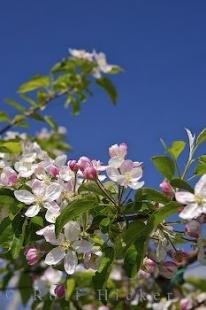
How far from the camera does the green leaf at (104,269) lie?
1233mm

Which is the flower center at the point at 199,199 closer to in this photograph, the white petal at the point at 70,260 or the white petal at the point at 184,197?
the white petal at the point at 184,197

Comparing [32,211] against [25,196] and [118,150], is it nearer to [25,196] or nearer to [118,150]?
[25,196]

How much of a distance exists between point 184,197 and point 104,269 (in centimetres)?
26

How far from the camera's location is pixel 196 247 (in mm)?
1193

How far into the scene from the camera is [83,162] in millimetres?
1354

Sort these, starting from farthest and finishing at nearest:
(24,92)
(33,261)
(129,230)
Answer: (24,92)
(33,261)
(129,230)

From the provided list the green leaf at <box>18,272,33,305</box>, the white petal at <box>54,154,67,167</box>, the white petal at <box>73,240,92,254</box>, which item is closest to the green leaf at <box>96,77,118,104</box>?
the green leaf at <box>18,272,33,305</box>

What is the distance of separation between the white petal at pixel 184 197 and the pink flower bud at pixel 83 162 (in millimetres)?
281

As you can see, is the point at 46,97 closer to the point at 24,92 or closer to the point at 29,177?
the point at 24,92

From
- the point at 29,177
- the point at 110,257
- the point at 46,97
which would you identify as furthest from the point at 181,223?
the point at 46,97

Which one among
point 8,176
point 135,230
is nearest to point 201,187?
point 135,230

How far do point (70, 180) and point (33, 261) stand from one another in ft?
0.64

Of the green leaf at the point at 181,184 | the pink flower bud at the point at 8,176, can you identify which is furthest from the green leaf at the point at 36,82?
the green leaf at the point at 181,184

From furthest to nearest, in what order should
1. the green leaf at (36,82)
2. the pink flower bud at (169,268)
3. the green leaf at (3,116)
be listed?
the green leaf at (36,82)
the green leaf at (3,116)
the pink flower bud at (169,268)
